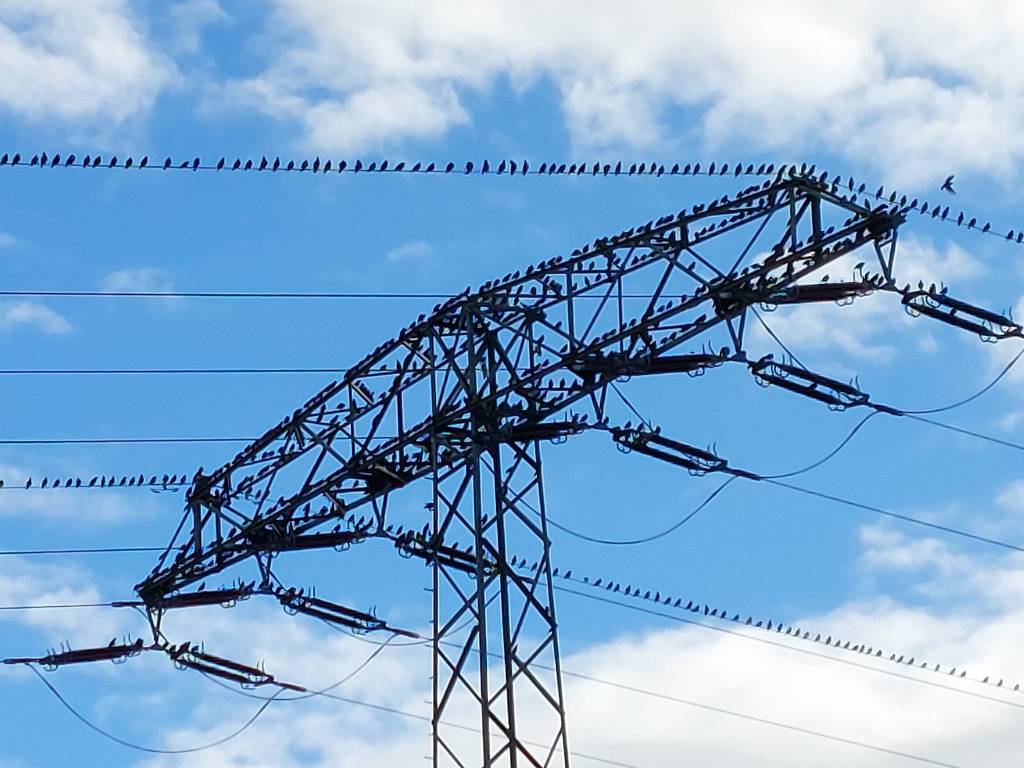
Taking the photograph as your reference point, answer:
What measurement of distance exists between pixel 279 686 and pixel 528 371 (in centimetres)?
931

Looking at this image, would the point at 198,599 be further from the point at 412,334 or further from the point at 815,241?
the point at 815,241

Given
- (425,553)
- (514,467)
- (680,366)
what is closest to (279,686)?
(425,553)

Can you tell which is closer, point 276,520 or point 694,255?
point 694,255

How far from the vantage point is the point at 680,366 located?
95.0ft

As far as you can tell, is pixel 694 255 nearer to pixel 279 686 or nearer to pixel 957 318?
pixel 957 318

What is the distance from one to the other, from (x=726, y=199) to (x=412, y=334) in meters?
5.69

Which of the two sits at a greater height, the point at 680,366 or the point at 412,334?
the point at 412,334

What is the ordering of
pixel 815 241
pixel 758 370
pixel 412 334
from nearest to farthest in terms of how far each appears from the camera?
pixel 815 241
pixel 758 370
pixel 412 334

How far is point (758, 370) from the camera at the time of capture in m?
29.6

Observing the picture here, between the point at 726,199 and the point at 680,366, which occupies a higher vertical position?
the point at 726,199

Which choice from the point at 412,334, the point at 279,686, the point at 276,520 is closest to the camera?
the point at 412,334

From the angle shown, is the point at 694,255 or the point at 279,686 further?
the point at 279,686

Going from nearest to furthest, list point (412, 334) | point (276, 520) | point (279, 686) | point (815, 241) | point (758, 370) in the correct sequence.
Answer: point (815, 241)
point (758, 370)
point (412, 334)
point (276, 520)
point (279, 686)

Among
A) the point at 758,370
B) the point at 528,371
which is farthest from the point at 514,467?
the point at 758,370
